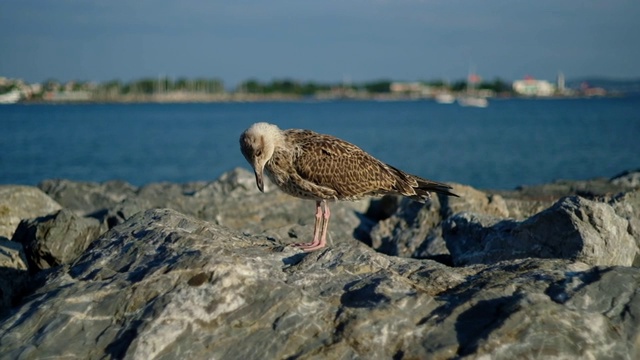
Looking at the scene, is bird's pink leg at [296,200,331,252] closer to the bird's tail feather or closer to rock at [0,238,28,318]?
the bird's tail feather

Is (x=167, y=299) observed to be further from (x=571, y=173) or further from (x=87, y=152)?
(x=87, y=152)

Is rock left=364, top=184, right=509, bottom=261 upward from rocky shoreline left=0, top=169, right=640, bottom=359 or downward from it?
downward

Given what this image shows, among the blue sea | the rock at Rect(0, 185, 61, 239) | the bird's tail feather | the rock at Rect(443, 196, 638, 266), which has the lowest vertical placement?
the blue sea

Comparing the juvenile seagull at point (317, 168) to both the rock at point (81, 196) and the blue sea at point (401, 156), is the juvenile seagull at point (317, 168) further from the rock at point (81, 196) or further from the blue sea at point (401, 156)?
the blue sea at point (401, 156)

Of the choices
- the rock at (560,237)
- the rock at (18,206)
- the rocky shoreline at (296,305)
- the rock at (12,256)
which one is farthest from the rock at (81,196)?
the rocky shoreline at (296,305)

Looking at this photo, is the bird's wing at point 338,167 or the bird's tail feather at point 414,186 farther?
the bird's tail feather at point 414,186

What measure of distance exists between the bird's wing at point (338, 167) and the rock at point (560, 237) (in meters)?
1.17

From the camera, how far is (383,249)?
11.7m

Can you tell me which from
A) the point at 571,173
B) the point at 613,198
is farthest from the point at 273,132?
the point at 571,173

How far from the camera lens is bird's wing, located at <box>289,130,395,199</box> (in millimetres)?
8312

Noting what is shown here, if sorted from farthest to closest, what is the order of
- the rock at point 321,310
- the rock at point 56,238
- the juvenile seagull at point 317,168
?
the rock at point 56,238
the juvenile seagull at point 317,168
the rock at point 321,310

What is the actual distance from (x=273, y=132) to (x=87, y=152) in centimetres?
4971

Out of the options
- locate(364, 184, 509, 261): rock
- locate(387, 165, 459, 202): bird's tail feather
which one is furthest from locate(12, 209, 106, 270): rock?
locate(364, 184, 509, 261): rock

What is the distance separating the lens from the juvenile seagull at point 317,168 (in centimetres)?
804
